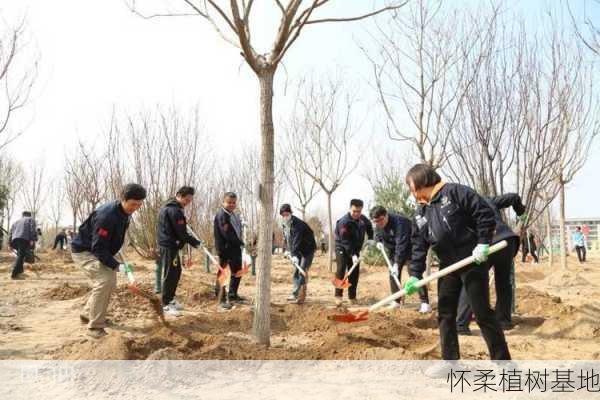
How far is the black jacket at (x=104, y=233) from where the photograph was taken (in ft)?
15.0

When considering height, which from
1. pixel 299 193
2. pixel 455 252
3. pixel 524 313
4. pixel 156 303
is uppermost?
pixel 299 193

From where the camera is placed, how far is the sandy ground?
3729 millimetres

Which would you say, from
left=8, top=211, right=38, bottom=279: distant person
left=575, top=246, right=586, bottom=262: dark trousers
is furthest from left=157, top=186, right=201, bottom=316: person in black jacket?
left=575, top=246, right=586, bottom=262: dark trousers

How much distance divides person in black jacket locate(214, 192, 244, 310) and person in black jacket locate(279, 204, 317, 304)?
0.82 meters

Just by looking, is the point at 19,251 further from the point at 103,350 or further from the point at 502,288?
the point at 502,288

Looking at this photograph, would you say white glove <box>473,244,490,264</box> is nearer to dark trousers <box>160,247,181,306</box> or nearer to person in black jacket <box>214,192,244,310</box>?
dark trousers <box>160,247,181,306</box>

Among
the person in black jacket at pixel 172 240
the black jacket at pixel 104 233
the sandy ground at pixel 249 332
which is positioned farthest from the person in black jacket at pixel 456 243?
the person in black jacket at pixel 172 240

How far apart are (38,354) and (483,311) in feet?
11.8

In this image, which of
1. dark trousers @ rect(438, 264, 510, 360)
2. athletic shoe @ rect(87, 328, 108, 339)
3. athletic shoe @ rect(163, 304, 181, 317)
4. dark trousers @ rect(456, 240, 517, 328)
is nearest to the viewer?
dark trousers @ rect(438, 264, 510, 360)

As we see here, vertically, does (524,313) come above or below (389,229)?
below

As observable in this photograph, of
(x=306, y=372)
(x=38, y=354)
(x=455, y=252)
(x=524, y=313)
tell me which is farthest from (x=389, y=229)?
(x=38, y=354)

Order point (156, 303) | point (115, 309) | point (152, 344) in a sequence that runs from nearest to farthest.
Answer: point (152, 344) < point (156, 303) < point (115, 309)

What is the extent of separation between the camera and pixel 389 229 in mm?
7055

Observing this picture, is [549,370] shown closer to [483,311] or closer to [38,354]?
[483,311]
